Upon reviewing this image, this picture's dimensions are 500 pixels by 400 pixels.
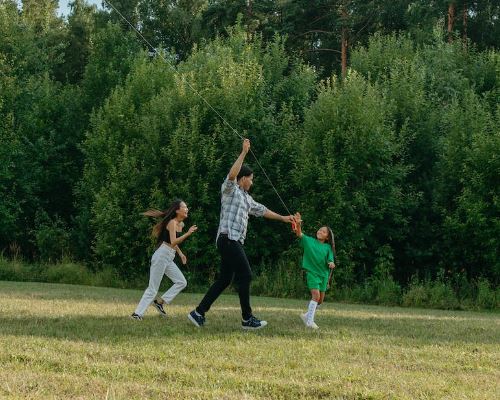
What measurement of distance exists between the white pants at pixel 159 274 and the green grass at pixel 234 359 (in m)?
0.40

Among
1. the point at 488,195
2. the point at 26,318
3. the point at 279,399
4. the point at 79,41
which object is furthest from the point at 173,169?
the point at 79,41

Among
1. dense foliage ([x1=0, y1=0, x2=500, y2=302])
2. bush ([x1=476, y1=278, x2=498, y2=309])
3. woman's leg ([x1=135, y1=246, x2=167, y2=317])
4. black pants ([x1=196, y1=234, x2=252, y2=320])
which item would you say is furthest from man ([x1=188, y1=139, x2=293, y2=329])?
bush ([x1=476, y1=278, x2=498, y2=309])

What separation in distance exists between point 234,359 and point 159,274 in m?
4.21

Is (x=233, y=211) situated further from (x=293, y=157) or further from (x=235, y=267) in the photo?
(x=293, y=157)

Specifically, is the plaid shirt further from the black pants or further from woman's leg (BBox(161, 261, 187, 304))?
woman's leg (BBox(161, 261, 187, 304))

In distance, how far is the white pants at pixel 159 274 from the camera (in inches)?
438

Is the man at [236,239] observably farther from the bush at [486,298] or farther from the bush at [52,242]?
the bush at [52,242]

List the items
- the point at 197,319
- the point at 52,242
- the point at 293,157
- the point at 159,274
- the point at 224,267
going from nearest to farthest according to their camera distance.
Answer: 1. the point at 224,267
2. the point at 197,319
3. the point at 159,274
4. the point at 293,157
5. the point at 52,242

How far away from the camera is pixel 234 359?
296 inches

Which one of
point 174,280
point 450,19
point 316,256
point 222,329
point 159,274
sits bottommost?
point 222,329

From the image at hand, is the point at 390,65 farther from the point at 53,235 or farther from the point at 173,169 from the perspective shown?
the point at 53,235

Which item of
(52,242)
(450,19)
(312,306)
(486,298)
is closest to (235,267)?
(312,306)

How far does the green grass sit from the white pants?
1.30 ft

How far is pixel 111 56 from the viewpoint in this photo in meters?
40.8
